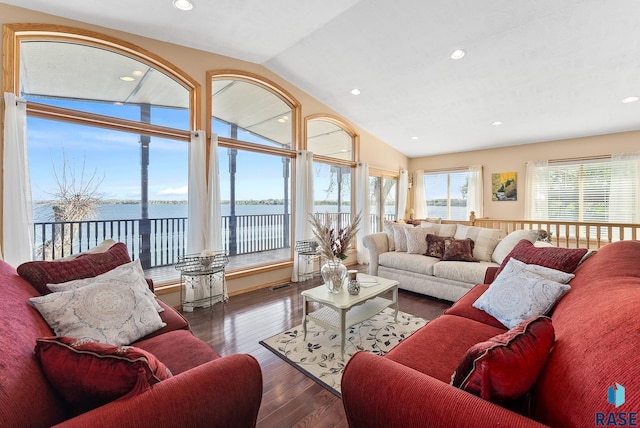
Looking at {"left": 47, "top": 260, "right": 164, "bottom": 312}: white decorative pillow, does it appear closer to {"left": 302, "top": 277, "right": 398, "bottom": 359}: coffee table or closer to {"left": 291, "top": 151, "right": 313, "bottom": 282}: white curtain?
{"left": 302, "top": 277, "right": 398, "bottom": 359}: coffee table

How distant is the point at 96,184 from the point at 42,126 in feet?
2.31

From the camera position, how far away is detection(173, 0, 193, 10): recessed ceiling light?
98.6 inches

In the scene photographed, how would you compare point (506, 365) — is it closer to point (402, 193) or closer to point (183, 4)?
point (183, 4)

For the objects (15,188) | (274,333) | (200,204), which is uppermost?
(15,188)

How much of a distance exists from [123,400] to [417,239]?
3.84 metres

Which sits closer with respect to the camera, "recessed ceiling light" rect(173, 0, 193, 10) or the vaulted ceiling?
"recessed ceiling light" rect(173, 0, 193, 10)

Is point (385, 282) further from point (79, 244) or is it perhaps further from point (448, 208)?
point (448, 208)

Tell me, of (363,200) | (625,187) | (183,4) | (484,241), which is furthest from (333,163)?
(625,187)

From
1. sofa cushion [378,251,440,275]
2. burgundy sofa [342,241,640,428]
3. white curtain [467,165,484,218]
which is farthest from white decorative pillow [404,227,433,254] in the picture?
white curtain [467,165,484,218]

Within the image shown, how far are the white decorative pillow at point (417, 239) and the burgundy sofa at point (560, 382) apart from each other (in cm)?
260

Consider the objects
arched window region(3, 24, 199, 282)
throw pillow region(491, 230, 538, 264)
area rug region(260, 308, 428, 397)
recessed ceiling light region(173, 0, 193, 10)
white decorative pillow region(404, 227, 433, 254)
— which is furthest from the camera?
white decorative pillow region(404, 227, 433, 254)

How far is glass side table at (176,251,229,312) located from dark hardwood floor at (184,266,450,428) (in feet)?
0.37

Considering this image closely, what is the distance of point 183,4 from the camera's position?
100 inches

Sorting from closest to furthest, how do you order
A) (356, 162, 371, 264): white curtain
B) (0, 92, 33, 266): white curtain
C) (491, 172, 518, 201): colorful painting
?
(0, 92, 33, 266): white curtain → (356, 162, 371, 264): white curtain → (491, 172, 518, 201): colorful painting
